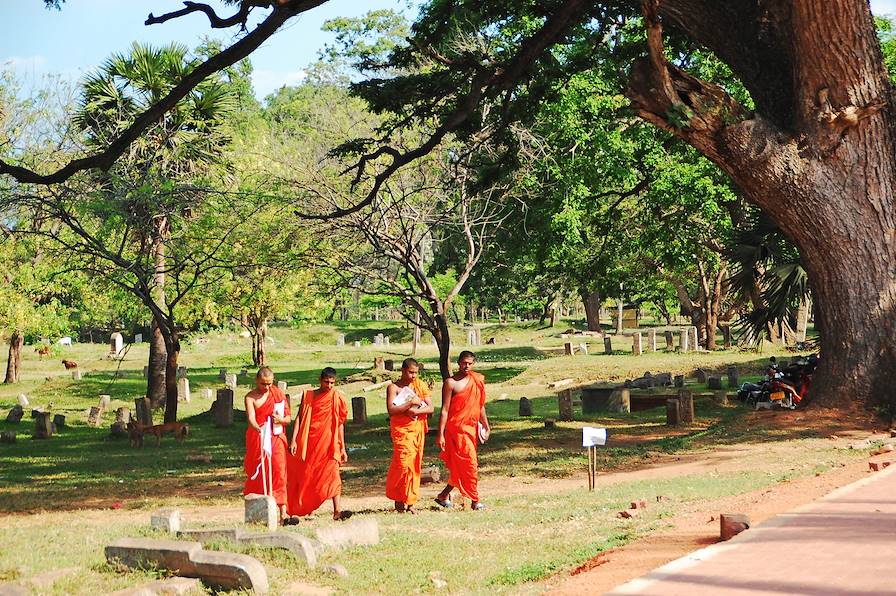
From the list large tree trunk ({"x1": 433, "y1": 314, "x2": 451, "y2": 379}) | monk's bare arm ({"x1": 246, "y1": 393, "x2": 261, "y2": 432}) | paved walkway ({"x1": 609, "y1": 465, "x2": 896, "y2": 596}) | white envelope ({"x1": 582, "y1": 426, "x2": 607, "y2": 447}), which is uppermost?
large tree trunk ({"x1": 433, "y1": 314, "x2": 451, "y2": 379})

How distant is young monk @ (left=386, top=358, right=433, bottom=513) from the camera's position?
11766mm

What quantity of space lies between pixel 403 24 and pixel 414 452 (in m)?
49.5

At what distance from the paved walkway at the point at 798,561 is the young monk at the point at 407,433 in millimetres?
4708

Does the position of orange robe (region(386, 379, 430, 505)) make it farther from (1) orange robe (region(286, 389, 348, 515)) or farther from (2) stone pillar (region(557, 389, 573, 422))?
(2) stone pillar (region(557, 389, 573, 422))

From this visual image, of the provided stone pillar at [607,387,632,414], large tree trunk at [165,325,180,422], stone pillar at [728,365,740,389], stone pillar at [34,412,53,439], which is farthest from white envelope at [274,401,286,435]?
stone pillar at [728,365,740,389]

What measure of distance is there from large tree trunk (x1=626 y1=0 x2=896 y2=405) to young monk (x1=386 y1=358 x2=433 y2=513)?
5.66 meters

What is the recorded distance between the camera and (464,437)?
12.1m

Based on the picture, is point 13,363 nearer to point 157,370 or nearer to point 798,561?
point 157,370

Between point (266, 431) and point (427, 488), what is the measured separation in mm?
3405

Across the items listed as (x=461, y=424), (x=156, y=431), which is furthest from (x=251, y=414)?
(x=156, y=431)

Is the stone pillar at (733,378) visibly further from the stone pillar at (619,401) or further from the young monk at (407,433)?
the young monk at (407,433)

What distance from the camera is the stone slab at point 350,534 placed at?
8.41 metres

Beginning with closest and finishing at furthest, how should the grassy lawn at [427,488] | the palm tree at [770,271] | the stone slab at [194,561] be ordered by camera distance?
the stone slab at [194,561] < the grassy lawn at [427,488] < the palm tree at [770,271]

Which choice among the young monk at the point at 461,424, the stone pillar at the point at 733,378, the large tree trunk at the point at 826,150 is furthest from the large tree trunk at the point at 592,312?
the young monk at the point at 461,424
